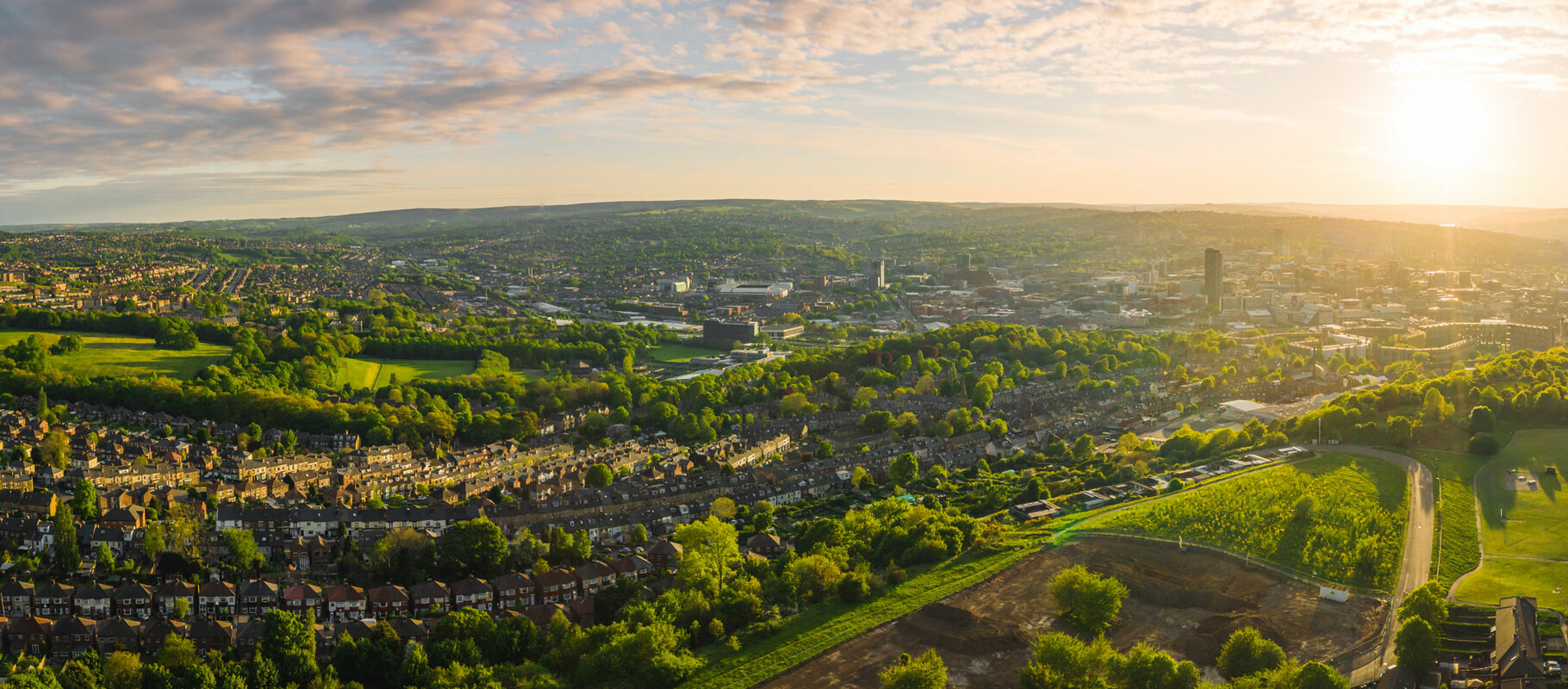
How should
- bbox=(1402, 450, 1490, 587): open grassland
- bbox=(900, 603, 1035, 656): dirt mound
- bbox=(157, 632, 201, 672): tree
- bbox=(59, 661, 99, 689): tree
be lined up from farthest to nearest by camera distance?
bbox=(1402, 450, 1490, 587): open grassland
bbox=(900, 603, 1035, 656): dirt mound
bbox=(157, 632, 201, 672): tree
bbox=(59, 661, 99, 689): tree

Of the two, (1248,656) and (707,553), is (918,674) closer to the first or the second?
(1248,656)

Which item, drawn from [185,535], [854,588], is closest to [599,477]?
[185,535]

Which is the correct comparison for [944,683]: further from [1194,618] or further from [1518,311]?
[1518,311]

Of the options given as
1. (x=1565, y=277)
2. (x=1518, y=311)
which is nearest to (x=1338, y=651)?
(x=1518, y=311)

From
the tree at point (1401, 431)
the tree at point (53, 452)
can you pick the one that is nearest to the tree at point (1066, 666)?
the tree at point (1401, 431)

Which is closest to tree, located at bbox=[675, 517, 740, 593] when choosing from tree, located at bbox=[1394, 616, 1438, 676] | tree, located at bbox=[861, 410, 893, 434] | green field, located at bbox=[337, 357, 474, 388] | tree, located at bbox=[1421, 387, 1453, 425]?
tree, located at bbox=[1394, 616, 1438, 676]

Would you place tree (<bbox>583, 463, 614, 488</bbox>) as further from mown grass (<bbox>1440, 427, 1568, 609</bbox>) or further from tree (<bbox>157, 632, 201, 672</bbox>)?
mown grass (<bbox>1440, 427, 1568, 609</bbox>)
